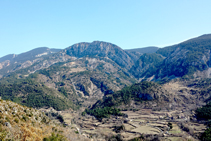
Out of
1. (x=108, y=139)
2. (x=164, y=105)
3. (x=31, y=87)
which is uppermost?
(x=31, y=87)

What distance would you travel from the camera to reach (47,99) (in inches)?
7018

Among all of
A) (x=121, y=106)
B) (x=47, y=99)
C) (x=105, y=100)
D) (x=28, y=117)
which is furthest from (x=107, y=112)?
(x=28, y=117)

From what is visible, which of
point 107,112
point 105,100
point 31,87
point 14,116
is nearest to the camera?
point 14,116

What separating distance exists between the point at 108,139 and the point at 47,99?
126832 millimetres

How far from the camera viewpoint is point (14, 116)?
38406mm

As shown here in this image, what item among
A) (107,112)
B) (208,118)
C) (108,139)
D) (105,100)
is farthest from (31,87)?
(208,118)

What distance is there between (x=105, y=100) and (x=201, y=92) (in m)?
108

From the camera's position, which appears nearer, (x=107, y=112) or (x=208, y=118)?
(x=208, y=118)

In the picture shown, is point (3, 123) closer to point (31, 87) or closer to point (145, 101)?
point (145, 101)

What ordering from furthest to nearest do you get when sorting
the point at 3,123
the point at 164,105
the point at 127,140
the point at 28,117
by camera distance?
the point at 164,105
the point at 127,140
the point at 28,117
the point at 3,123

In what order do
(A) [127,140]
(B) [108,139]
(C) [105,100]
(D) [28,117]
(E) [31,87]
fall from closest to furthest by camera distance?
(D) [28,117]
(A) [127,140]
(B) [108,139]
(C) [105,100]
(E) [31,87]

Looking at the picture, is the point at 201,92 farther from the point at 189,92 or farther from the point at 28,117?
the point at 28,117

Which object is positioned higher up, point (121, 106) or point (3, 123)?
point (3, 123)

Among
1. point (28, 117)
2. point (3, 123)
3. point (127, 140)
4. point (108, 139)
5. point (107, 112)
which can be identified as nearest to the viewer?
point (3, 123)
